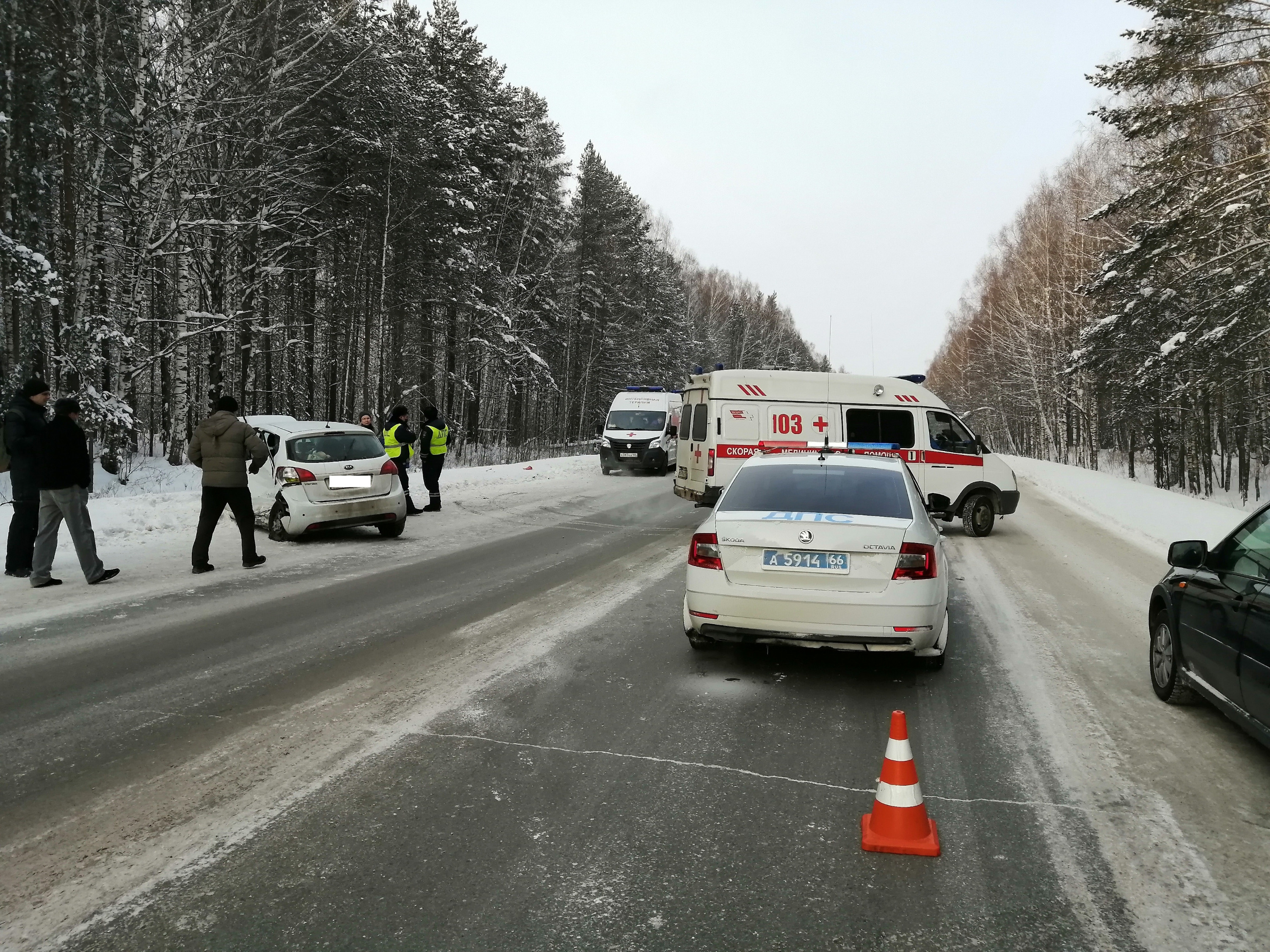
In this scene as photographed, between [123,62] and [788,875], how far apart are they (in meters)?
20.1

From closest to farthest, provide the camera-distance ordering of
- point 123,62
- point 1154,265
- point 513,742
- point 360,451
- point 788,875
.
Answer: point 788,875
point 513,742
point 360,451
point 123,62
point 1154,265

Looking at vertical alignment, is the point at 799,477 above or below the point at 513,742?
above

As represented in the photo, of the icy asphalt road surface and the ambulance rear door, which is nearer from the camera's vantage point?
the icy asphalt road surface

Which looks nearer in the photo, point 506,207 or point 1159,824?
point 1159,824

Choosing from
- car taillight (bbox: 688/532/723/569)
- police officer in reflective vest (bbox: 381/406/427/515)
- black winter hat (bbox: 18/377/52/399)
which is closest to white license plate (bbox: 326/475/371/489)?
police officer in reflective vest (bbox: 381/406/427/515)

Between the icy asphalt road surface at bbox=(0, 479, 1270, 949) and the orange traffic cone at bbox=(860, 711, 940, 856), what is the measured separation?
0.26 ft

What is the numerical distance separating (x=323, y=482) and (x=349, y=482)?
1.13 feet

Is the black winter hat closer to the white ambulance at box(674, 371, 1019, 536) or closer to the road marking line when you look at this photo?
the road marking line

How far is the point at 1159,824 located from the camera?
147 inches

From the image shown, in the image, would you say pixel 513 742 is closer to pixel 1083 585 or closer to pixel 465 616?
pixel 465 616

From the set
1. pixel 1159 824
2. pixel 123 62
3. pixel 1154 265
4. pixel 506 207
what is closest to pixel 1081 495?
pixel 1154 265

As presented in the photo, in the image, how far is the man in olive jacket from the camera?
9.73m

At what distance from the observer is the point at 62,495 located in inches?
343

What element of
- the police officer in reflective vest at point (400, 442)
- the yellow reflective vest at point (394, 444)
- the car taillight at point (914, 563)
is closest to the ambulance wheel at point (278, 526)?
the police officer in reflective vest at point (400, 442)
